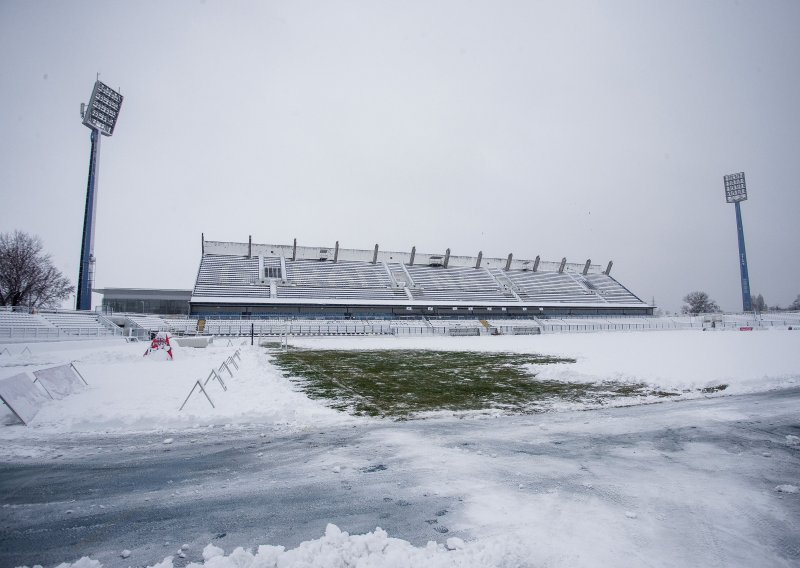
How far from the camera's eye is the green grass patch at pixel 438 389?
8986mm

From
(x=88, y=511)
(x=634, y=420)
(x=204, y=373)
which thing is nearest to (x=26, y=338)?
(x=204, y=373)

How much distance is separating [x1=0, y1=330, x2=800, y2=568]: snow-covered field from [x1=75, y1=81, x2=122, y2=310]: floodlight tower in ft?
136

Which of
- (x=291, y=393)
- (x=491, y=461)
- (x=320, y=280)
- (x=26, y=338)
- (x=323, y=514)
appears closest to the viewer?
(x=323, y=514)

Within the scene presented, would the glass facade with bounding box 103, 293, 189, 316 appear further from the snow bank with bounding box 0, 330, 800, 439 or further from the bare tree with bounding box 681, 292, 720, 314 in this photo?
the bare tree with bounding box 681, 292, 720, 314

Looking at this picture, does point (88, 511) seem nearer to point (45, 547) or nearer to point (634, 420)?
point (45, 547)

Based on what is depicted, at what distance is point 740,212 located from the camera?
2768 inches

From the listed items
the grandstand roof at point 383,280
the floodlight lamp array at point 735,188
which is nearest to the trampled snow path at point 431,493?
the grandstand roof at point 383,280

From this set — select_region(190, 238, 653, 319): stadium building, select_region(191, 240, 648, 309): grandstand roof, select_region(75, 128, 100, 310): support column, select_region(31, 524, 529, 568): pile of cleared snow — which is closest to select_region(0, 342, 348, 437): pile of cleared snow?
select_region(31, 524, 529, 568): pile of cleared snow

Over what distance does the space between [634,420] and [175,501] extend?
7.40 meters

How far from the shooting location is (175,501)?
14.1 ft

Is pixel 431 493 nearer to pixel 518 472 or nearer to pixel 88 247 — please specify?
pixel 518 472

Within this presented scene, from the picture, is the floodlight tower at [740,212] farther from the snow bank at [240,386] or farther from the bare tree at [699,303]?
the snow bank at [240,386]

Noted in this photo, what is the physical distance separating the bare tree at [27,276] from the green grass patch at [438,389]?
4623 cm

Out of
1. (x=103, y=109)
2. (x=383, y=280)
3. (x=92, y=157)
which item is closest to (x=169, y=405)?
(x=92, y=157)
